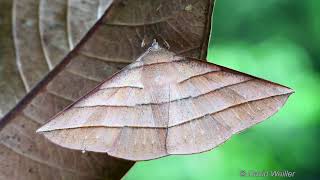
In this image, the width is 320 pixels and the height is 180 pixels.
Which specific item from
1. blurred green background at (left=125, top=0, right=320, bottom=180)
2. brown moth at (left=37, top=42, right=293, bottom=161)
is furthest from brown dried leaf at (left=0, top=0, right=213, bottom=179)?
blurred green background at (left=125, top=0, right=320, bottom=180)

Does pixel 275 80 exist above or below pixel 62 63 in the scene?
below

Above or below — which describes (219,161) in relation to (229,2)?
below

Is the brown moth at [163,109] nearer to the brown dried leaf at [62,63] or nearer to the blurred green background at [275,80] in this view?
the brown dried leaf at [62,63]

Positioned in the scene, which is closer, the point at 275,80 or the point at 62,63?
the point at 62,63

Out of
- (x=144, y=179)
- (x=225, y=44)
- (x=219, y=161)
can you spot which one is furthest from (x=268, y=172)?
(x=225, y=44)

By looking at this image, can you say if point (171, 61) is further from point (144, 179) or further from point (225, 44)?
point (225, 44)

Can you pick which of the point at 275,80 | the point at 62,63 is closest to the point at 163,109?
the point at 62,63

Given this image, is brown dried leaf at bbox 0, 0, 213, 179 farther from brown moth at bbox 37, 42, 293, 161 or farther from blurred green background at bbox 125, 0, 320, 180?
blurred green background at bbox 125, 0, 320, 180

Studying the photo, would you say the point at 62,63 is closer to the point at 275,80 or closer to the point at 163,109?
the point at 163,109
